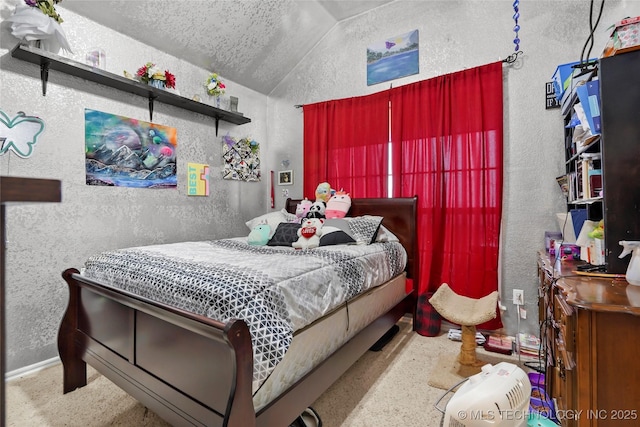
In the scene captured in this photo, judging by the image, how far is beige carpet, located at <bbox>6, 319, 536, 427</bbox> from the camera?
5.21 feet

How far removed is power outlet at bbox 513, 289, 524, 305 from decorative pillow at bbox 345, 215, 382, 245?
126 centimetres

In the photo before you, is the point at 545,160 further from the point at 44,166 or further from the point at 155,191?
the point at 44,166

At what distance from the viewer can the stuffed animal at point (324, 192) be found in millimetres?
3275

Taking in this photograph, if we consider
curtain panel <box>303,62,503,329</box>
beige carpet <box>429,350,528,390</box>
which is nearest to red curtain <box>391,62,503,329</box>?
curtain panel <box>303,62,503,329</box>

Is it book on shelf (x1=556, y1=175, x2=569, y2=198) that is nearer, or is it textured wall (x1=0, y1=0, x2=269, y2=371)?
textured wall (x1=0, y1=0, x2=269, y2=371)

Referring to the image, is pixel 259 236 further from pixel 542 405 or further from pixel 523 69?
pixel 523 69

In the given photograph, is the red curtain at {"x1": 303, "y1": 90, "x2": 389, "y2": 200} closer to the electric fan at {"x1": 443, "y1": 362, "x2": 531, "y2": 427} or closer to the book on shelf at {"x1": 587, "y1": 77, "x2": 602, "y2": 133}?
the book on shelf at {"x1": 587, "y1": 77, "x2": 602, "y2": 133}

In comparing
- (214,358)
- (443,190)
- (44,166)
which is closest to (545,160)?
(443,190)

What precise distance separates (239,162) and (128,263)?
217cm

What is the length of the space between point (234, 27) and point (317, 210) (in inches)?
78.4

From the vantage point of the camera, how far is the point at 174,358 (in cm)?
127

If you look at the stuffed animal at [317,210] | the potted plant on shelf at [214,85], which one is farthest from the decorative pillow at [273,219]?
the potted plant on shelf at [214,85]

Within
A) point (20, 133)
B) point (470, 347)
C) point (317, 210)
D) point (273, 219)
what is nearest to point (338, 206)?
point (317, 210)

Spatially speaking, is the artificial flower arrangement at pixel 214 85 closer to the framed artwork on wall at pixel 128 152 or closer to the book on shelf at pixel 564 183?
the framed artwork on wall at pixel 128 152
